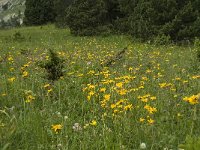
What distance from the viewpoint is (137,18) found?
21016mm

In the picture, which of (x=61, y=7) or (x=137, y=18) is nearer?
(x=137, y=18)

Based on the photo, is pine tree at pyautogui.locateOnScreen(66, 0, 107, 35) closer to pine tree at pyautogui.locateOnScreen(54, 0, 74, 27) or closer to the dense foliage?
the dense foliage

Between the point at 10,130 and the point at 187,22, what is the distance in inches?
622

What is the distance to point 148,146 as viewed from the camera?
423cm

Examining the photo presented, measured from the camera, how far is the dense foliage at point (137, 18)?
18.2m

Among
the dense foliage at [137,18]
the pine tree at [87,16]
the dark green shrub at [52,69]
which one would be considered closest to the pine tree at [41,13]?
the dense foliage at [137,18]

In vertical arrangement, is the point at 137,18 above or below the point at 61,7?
below

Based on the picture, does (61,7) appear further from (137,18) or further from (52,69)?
(52,69)

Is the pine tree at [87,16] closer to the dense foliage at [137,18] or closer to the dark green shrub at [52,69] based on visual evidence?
the dense foliage at [137,18]

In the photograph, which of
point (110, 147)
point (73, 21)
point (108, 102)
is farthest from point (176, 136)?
point (73, 21)

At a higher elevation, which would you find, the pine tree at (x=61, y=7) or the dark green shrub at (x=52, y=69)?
the pine tree at (x=61, y=7)

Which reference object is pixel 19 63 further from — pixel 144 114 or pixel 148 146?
pixel 148 146

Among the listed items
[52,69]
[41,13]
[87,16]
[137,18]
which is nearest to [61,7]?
[41,13]

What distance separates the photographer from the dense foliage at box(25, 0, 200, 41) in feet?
59.9
